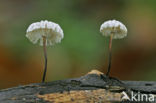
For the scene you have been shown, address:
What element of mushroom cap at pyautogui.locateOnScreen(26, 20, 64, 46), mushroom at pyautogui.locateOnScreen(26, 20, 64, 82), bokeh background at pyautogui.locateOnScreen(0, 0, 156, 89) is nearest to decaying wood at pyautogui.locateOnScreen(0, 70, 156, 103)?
mushroom at pyautogui.locateOnScreen(26, 20, 64, 82)

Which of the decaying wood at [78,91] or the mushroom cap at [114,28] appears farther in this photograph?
the mushroom cap at [114,28]

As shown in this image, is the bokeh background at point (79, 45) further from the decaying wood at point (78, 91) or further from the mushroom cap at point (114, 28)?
the decaying wood at point (78, 91)

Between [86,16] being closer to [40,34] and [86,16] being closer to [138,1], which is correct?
[138,1]

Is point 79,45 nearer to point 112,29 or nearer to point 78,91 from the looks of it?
point 112,29

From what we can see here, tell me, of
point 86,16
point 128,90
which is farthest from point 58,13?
point 128,90

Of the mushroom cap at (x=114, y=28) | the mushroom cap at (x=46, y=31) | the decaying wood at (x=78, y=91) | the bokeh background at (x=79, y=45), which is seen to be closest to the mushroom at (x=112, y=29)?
the mushroom cap at (x=114, y=28)

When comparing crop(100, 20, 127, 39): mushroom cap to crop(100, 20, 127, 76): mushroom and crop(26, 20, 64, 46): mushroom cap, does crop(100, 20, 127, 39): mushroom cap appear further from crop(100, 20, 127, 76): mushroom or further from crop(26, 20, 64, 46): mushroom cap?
crop(26, 20, 64, 46): mushroom cap
